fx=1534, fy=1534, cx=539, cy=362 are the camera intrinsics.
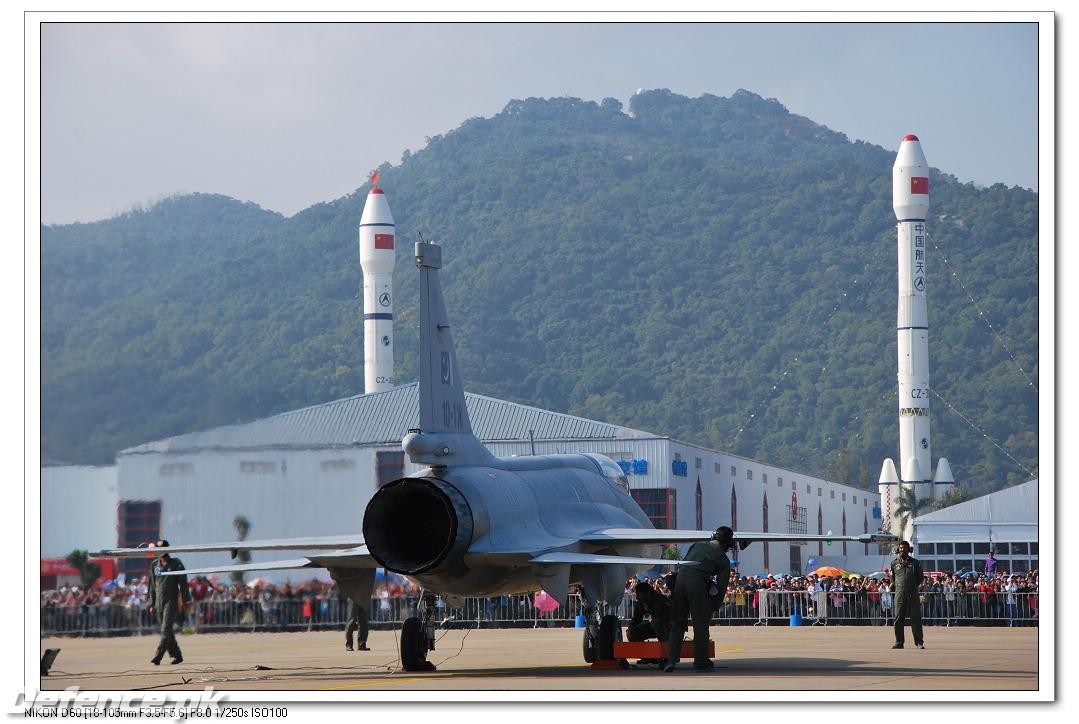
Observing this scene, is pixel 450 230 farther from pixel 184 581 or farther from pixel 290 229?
pixel 184 581

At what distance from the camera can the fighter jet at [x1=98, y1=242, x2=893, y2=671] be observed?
58.2 feet

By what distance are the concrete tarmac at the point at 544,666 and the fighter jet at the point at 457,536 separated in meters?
1.01

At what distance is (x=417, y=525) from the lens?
709 inches

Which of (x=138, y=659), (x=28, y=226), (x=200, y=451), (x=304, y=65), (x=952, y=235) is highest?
(x=952, y=235)

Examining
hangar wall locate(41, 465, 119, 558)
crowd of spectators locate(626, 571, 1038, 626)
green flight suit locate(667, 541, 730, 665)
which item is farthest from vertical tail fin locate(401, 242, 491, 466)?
crowd of spectators locate(626, 571, 1038, 626)

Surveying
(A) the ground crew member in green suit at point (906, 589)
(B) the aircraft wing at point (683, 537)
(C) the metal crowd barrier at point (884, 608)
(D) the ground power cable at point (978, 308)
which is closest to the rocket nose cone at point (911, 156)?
(D) the ground power cable at point (978, 308)

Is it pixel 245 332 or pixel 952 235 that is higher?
pixel 952 235

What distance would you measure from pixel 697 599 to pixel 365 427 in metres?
27.1

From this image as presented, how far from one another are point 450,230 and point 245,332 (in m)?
121

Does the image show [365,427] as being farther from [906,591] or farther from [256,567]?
[256,567]

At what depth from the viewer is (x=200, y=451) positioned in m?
26.3

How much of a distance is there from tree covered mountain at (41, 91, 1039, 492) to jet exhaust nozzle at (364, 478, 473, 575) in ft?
129

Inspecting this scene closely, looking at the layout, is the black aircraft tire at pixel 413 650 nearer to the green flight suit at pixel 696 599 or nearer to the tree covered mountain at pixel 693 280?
the green flight suit at pixel 696 599
